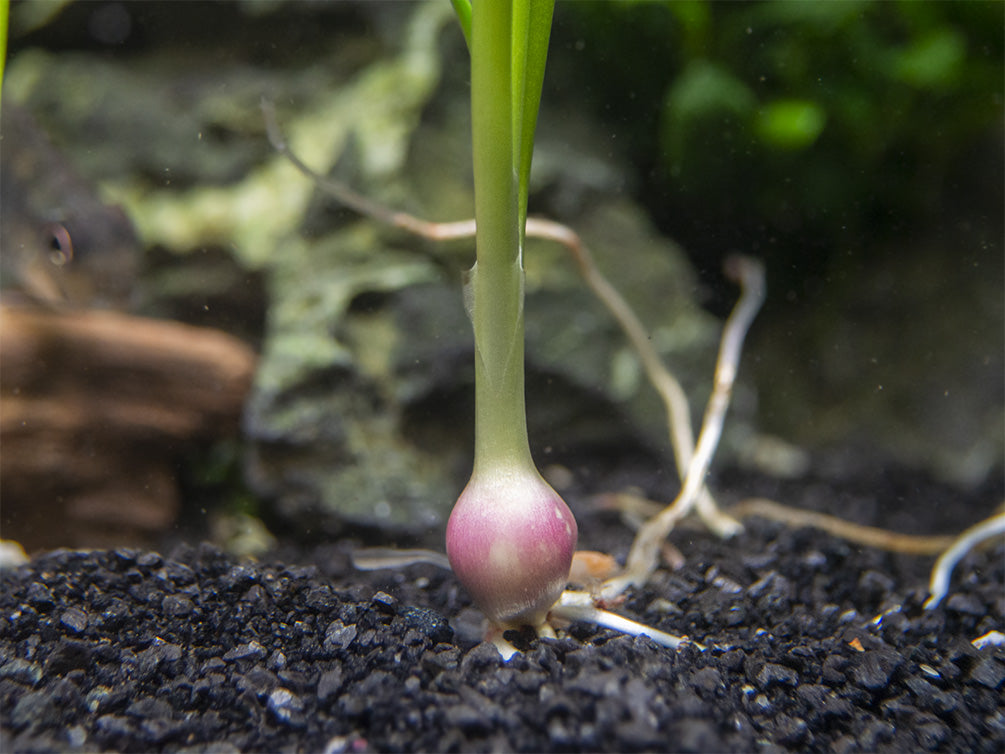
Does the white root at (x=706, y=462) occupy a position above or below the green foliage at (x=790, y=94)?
below

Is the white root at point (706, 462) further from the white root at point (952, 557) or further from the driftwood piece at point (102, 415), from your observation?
the driftwood piece at point (102, 415)

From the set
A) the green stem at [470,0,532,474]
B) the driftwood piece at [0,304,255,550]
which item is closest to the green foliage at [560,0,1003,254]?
the green stem at [470,0,532,474]

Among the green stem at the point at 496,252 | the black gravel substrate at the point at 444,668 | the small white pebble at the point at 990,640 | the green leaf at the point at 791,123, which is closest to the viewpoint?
the black gravel substrate at the point at 444,668

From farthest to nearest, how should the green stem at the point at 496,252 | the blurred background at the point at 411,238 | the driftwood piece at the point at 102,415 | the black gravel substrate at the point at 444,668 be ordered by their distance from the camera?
the blurred background at the point at 411,238 < the driftwood piece at the point at 102,415 < the green stem at the point at 496,252 < the black gravel substrate at the point at 444,668

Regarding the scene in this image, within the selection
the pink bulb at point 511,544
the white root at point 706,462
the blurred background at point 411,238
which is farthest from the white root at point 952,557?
the pink bulb at point 511,544

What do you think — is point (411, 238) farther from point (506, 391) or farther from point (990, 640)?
point (990, 640)

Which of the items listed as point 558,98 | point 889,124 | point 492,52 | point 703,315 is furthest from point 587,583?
point 889,124

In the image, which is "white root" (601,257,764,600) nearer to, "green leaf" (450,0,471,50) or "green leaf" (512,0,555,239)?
"green leaf" (512,0,555,239)
